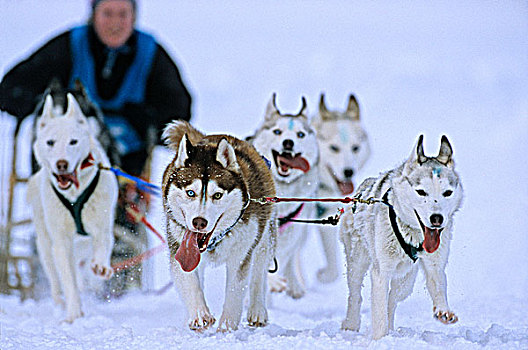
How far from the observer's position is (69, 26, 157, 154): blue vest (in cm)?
696

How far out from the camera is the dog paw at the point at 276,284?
566 cm

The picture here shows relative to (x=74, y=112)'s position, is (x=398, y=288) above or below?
below

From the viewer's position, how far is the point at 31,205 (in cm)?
550

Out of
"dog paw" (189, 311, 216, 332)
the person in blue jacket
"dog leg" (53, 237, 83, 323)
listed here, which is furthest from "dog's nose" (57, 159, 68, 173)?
the person in blue jacket

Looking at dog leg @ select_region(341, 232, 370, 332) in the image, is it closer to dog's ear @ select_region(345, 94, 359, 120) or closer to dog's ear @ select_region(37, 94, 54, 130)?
dog's ear @ select_region(37, 94, 54, 130)

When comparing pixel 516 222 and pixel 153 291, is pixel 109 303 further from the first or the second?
pixel 516 222

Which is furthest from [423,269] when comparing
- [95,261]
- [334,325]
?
[95,261]

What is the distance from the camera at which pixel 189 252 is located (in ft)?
11.8

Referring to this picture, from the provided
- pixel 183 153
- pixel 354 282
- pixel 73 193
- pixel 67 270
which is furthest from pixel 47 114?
pixel 354 282

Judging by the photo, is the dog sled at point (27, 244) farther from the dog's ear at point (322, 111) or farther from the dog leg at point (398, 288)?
the dog leg at point (398, 288)

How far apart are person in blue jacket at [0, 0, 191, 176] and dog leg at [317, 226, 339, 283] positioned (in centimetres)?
166

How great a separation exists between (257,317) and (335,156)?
7.68ft

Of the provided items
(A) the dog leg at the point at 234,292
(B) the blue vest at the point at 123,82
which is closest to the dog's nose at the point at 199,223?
(A) the dog leg at the point at 234,292

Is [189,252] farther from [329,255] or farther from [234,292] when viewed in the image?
[329,255]
